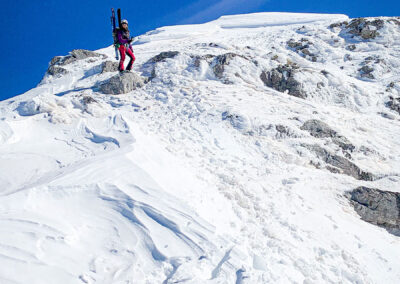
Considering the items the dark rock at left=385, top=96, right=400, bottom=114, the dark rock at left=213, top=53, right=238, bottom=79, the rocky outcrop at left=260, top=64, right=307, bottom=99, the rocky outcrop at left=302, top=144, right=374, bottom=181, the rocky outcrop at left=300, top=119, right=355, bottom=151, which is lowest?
the rocky outcrop at left=302, top=144, right=374, bottom=181

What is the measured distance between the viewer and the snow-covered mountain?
12.8 feet

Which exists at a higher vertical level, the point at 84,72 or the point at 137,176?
the point at 84,72

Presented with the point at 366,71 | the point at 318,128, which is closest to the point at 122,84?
the point at 318,128

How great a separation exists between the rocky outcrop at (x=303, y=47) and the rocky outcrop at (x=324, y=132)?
10.5 meters

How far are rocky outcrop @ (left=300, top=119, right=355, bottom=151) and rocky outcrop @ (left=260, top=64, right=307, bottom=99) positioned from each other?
352 cm

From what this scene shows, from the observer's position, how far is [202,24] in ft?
105

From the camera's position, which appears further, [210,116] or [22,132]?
[210,116]

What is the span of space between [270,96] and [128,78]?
6.29 meters

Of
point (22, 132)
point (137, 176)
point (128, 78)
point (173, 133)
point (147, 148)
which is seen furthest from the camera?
point (128, 78)

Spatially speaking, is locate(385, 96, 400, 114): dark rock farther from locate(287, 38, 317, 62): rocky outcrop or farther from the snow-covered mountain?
locate(287, 38, 317, 62): rocky outcrop

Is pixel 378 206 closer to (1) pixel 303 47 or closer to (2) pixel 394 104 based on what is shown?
(2) pixel 394 104

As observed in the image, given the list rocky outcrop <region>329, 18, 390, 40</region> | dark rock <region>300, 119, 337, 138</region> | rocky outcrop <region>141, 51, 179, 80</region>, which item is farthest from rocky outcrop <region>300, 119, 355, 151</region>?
rocky outcrop <region>329, 18, 390, 40</region>

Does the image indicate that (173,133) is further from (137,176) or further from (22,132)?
(22,132)

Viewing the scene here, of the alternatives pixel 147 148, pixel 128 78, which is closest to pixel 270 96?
pixel 128 78
